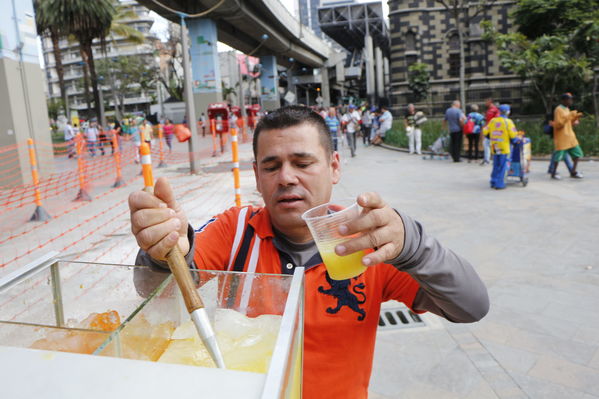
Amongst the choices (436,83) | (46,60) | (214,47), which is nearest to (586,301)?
(214,47)

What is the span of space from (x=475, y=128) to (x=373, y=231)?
1367cm

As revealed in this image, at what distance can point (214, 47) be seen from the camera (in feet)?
79.1

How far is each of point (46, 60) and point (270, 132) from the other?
99663 mm

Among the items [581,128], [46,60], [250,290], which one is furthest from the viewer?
[46,60]

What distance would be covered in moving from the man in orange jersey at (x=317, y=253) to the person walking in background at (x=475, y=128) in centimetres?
1272

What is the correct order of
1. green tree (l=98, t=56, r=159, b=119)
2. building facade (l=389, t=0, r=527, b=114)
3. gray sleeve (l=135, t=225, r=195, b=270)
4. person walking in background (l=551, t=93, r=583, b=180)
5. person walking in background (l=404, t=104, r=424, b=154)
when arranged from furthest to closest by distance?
green tree (l=98, t=56, r=159, b=119) < building facade (l=389, t=0, r=527, b=114) < person walking in background (l=404, t=104, r=424, b=154) < person walking in background (l=551, t=93, r=583, b=180) < gray sleeve (l=135, t=225, r=195, b=270)

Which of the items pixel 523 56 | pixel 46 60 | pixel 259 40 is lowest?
pixel 523 56

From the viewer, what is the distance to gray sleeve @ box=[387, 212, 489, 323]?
1.46m

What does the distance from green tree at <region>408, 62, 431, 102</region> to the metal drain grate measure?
29928mm

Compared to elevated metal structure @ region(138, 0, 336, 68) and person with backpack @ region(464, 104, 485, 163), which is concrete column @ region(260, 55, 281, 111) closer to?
elevated metal structure @ region(138, 0, 336, 68)

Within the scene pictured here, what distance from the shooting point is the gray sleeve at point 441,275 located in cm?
146

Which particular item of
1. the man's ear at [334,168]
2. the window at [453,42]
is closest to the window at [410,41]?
the window at [453,42]

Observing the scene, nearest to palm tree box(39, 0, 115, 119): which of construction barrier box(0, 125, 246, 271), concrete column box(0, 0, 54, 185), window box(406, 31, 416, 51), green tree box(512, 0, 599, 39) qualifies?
concrete column box(0, 0, 54, 185)

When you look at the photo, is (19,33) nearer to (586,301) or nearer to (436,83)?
(586,301)
